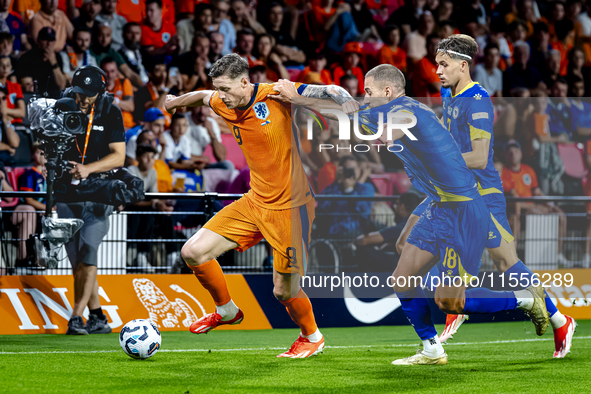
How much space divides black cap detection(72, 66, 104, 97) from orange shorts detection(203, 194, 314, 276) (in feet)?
8.74

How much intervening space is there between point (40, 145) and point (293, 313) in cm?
346

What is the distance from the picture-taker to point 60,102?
24.9ft

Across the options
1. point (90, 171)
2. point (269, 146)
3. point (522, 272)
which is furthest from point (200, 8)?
point (522, 272)

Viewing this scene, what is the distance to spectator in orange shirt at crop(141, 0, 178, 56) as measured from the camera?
10.8 meters

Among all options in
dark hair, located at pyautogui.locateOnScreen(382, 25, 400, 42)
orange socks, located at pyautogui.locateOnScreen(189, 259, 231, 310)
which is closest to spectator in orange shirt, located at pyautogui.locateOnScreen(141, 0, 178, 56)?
dark hair, located at pyautogui.locateOnScreen(382, 25, 400, 42)

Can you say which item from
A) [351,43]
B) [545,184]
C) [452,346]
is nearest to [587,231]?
[545,184]

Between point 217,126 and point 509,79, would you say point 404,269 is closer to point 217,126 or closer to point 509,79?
point 217,126

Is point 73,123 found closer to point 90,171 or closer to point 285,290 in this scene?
point 90,171

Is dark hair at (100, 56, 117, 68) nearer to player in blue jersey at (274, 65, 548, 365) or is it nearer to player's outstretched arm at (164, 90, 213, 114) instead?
player's outstretched arm at (164, 90, 213, 114)

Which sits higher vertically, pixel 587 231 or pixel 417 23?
pixel 417 23

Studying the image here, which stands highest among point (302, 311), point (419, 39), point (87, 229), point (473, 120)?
point (419, 39)

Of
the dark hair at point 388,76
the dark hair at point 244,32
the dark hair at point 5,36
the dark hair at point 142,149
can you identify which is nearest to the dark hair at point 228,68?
the dark hair at point 388,76

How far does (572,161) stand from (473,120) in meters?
5.87

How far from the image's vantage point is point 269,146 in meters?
5.80
